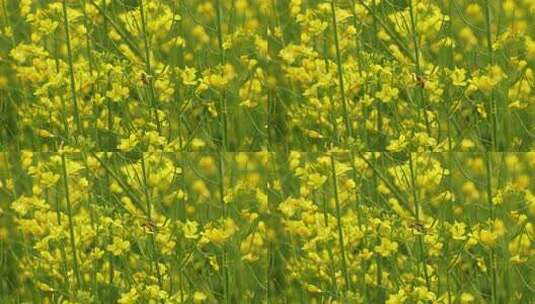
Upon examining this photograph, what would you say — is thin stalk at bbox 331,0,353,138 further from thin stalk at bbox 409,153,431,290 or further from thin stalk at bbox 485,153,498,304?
thin stalk at bbox 485,153,498,304

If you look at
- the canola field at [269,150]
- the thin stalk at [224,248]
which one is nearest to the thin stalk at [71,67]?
the canola field at [269,150]

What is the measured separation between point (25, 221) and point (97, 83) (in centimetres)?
39

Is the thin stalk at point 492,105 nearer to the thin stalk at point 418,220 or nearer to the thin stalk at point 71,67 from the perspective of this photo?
the thin stalk at point 418,220

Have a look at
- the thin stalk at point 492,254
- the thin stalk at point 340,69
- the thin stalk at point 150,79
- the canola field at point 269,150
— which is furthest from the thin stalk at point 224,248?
the thin stalk at point 492,254

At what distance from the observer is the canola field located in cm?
227

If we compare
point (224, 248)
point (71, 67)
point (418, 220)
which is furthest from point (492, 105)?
point (71, 67)

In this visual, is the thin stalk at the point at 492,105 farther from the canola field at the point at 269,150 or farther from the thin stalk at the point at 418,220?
the thin stalk at the point at 418,220

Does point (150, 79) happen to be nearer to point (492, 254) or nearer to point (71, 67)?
point (71, 67)

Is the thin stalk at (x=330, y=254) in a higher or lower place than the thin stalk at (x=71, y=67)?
lower

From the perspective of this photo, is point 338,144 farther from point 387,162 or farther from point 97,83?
point 97,83

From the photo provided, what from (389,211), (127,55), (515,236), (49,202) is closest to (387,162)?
(389,211)

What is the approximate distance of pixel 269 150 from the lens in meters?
2.36

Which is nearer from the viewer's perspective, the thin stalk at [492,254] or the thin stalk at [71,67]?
the thin stalk at [492,254]

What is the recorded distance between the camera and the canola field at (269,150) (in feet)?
7.45
